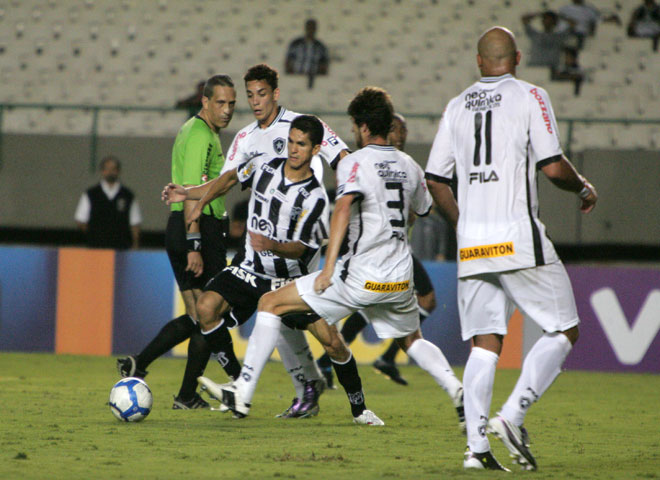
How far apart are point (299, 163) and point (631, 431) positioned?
272 centimetres

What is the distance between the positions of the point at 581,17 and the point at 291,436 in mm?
12308

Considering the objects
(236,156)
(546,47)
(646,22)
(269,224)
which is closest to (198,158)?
(236,156)

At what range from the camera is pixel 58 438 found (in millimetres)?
5660

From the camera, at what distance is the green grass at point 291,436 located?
4805 mm

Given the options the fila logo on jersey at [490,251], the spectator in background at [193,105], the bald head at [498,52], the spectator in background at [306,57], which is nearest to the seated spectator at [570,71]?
the spectator in background at [306,57]

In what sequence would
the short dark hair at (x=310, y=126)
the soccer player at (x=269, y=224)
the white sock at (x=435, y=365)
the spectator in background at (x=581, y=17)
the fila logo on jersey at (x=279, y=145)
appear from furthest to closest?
the spectator in background at (x=581, y=17) → the fila logo on jersey at (x=279, y=145) → the soccer player at (x=269, y=224) → the short dark hair at (x=310, y=126) → the white sock at (x=435, y=365)

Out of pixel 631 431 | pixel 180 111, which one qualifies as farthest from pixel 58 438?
pixel 180 111

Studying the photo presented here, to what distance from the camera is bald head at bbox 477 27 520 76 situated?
492cm

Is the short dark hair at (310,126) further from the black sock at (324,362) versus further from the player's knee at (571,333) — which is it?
the black sock at (324,362)

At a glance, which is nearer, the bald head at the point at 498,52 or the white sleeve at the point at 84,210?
the bald head at the point at 498,52

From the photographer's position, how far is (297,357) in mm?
6957

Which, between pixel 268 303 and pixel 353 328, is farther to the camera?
pixel 353 328

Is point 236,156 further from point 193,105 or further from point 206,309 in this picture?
point 193,105

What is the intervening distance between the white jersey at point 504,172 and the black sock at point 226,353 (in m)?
2.36
